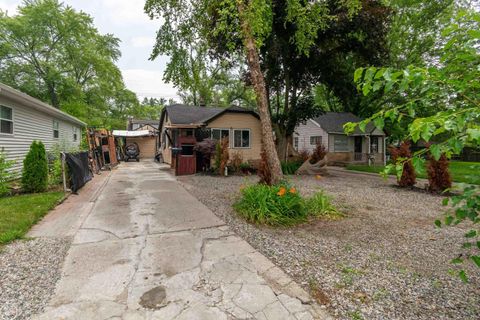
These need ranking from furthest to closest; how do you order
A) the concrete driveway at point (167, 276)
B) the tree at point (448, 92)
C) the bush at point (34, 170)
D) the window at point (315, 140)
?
1. the window at point (315, 140)
2. the bush at point (34, 170)
3. the concrete driveway at point (167, 276)
4. the tree at point (448, 92)

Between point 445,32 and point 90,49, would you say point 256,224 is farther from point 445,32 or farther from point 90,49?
point 90,49

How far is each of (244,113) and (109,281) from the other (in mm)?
12185

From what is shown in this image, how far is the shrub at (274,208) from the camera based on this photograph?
15.2 feet

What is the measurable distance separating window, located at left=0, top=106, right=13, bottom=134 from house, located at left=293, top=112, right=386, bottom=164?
16373mm

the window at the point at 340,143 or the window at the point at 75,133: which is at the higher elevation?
the window at the point at 75,133

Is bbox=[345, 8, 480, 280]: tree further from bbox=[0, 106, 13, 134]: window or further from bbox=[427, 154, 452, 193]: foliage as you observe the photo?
bbox=[0, 106, 13, 134]: window

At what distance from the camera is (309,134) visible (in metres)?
20.5

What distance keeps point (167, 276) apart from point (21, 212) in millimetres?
4275

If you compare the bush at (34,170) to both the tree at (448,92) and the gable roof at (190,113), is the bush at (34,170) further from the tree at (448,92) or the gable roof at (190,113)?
the tree at (448,92)

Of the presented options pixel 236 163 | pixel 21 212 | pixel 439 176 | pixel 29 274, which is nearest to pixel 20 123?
pixel 21 212

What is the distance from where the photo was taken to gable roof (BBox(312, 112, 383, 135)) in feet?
59.7

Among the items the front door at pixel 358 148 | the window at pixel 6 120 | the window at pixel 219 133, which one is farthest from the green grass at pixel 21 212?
the front door at pixel 358 148

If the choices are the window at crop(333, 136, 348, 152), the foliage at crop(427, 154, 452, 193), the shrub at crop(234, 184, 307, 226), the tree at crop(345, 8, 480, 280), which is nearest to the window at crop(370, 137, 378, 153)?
the window at crop(333, 136, 348, 152)

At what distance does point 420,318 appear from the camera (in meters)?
2.10
